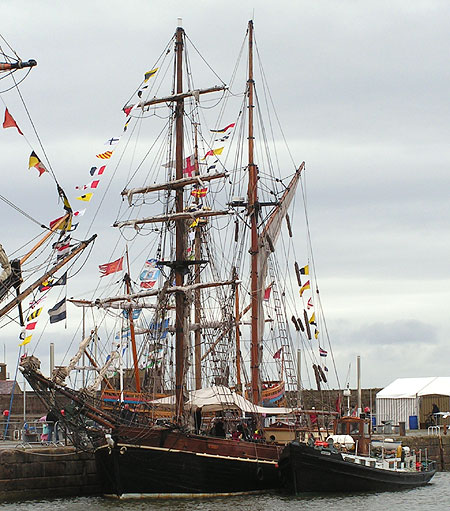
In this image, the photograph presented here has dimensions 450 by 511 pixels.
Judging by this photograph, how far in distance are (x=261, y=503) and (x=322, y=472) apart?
356 cm

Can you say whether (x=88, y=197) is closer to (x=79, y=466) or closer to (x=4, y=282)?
(x=4, y=282)

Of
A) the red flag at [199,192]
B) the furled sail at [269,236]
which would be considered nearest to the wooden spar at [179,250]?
the red flag at [199,192]

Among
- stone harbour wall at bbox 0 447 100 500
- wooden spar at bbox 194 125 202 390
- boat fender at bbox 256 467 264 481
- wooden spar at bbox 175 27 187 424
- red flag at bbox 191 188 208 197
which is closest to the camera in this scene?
stone harbour wall at bbox 0 447 100 500

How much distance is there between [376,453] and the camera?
160ft

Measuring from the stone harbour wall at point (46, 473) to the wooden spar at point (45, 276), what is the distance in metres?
5.29

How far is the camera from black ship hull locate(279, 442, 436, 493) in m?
42.7

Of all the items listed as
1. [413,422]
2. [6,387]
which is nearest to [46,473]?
[6,387]

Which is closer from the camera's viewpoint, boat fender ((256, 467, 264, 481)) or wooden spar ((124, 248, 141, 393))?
boat fender ((256, 467, 264, 481))

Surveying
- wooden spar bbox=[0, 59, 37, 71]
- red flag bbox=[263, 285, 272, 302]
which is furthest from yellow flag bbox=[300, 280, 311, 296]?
wooden spar bbox=[0, 59, 37, 71]

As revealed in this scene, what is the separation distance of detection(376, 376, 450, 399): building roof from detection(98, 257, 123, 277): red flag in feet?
78.2

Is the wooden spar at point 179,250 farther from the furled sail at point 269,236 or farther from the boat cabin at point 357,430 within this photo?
the boat cabin at point 357,430

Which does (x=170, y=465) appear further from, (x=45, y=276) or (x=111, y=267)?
(x=111, y=267)

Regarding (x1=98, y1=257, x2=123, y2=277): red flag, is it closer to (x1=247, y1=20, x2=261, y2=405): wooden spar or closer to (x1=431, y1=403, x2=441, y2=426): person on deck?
(x1=247, y1=20, x2=261, y2=405): wooden spar

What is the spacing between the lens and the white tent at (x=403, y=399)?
70.1 m
